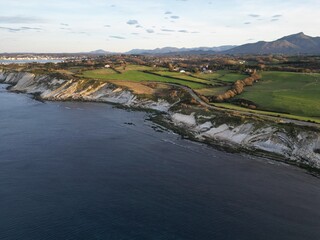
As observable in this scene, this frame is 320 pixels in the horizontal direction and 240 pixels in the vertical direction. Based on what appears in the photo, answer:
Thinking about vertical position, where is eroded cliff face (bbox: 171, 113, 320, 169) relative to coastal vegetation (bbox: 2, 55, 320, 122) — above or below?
below

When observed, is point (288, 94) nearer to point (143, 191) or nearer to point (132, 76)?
point (143, 191)

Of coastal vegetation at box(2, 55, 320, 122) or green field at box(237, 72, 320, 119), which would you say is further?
coastal vegetation at box(2, 55, 320, 122)

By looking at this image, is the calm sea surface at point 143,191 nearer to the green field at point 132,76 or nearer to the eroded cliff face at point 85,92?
the eroded cliff face at point 85,92

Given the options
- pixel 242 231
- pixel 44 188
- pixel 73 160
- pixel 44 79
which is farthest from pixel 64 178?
pixel 44 79

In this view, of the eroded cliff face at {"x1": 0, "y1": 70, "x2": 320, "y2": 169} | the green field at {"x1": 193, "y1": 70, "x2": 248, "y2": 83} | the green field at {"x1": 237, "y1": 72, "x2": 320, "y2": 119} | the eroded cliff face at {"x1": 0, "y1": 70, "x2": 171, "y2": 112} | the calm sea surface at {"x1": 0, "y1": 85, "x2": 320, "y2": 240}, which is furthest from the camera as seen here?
the green field at {"x1": 193, "y1": 70, "x2": 248, "y2": 83}

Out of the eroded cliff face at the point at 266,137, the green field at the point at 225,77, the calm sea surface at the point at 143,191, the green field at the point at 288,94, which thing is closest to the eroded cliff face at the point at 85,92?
the green field at the point at 288,94

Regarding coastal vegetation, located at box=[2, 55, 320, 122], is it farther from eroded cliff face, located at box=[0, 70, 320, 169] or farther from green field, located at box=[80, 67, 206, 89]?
eroded cliff face, located at box=[0, 70, 320, 169]

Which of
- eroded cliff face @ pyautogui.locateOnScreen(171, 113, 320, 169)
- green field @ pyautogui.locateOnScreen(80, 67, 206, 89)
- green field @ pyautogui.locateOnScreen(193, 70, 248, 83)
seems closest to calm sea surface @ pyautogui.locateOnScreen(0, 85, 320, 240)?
eroded cliff face @ pyautogui.locateOnScreen(171, 113, 320, 169)
